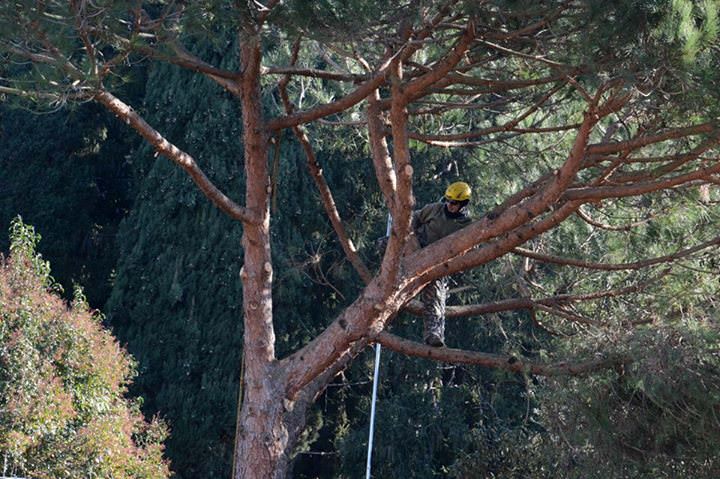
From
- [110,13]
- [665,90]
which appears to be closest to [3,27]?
[110,13]

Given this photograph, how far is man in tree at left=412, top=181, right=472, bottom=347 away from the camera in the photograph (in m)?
8.98

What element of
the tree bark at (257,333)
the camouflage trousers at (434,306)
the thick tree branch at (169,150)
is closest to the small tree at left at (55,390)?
the tree bark at (257,333)

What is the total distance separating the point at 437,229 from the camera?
9125 mm

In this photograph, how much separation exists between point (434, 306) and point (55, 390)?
3629mm

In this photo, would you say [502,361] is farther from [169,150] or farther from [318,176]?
[169,150]

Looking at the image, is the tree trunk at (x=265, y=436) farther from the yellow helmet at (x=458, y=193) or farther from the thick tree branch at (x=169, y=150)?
the yellow helmet at (x=458, y=193)

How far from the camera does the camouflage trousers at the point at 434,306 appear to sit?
899 cm

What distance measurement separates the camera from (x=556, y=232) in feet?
33.8

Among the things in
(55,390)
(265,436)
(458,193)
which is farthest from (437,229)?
(55,390)

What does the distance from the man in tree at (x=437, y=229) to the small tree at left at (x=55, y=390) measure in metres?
3.33

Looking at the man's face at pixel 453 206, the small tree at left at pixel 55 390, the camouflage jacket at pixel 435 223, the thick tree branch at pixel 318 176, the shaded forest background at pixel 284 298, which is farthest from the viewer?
the shaded forest background at pixel 284 298

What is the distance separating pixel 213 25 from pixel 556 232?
398 cm

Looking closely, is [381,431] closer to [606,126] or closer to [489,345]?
[489,345]

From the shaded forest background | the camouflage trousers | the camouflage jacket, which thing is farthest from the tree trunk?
the shaded forest background
